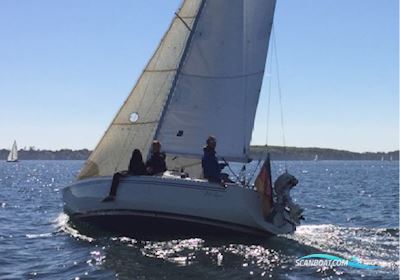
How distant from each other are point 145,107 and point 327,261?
745 cm

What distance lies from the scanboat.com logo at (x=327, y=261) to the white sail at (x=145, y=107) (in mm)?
6082

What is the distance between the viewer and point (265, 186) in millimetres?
16031

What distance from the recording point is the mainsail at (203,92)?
58.5ft

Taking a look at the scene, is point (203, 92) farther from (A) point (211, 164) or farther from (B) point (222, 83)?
(A) point (211, 164)

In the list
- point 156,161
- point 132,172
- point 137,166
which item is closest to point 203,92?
point 156,161

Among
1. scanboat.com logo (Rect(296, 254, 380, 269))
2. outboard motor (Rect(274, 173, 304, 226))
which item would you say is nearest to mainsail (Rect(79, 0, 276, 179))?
outboard motor (Rect(274, 173, 304, 226))

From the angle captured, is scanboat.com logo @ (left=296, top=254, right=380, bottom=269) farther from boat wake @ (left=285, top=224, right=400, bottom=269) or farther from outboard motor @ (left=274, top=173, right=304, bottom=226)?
outboard motor @ (left=274, top=173, right=304, bottom=226)

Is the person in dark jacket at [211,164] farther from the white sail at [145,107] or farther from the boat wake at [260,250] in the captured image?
the white sail at [145,107]

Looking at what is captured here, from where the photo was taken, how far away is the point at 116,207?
1634 cm

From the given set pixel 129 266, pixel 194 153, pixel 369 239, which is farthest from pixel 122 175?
pixel 369 239

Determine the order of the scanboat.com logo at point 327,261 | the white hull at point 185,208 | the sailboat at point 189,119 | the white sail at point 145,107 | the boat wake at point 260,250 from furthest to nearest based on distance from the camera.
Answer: the white sail at point 145,107 → the sailboat at point 189,119 → the white hull at point 185,208 → the scanboat.com logo at point 327,261 → the boat wake at point 260,250

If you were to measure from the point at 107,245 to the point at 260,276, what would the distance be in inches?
185

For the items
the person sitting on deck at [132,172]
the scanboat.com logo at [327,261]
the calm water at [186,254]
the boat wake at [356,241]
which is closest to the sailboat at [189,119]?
the person sitting on deck at [132,172]

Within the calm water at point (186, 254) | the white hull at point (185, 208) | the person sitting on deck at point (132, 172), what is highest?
the person sitting on deck at point (132, 172)
